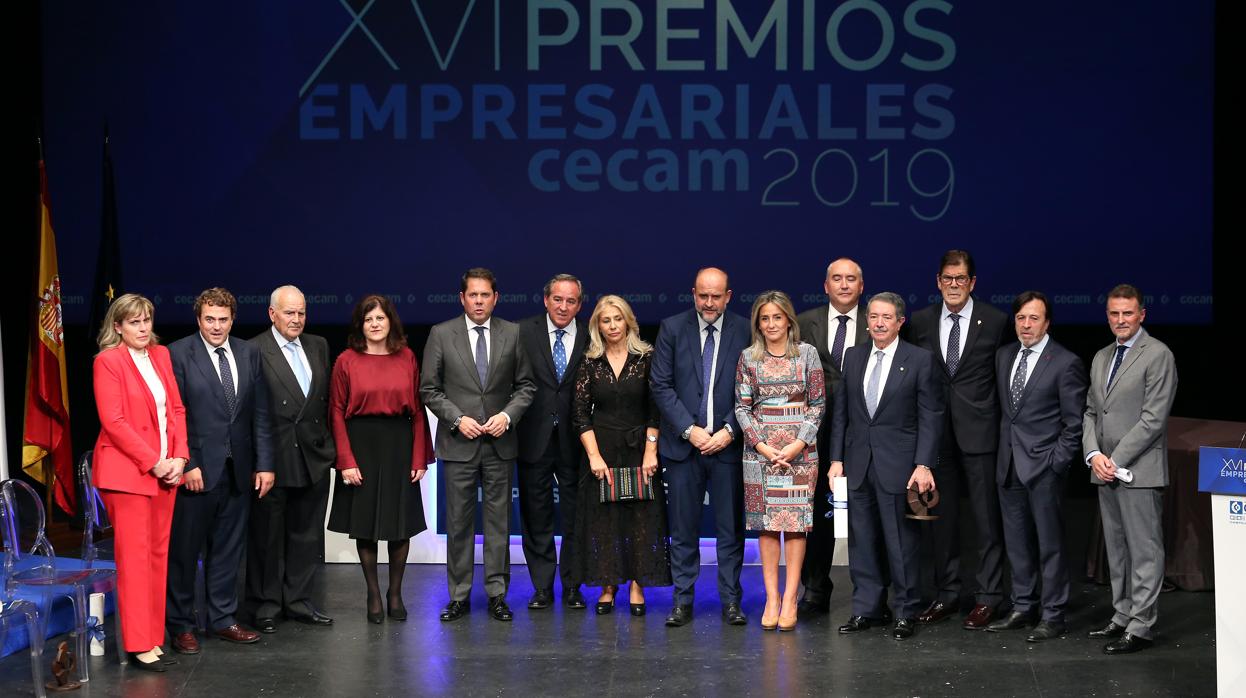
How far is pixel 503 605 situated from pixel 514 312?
9.38 ft

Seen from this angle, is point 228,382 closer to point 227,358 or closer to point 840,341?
point 227,358

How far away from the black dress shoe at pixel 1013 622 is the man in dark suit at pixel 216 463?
10.7 feet

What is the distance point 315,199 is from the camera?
859cm

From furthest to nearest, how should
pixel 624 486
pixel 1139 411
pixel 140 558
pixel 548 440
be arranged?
pixel 548 440 < pixel 624 486 < pixel 1139 411 < pixel 140 558

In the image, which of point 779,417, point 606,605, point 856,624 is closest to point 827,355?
point 779,417

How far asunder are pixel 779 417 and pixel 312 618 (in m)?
2.34

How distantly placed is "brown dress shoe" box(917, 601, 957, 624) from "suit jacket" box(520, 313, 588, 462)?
1.77 m

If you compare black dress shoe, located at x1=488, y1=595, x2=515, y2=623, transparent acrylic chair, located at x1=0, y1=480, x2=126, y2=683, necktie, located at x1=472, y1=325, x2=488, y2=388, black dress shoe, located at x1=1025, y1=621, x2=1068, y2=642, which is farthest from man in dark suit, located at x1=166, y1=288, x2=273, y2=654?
black dress shoe, located at x1=1025, y1=621, x2=1068, y2=642

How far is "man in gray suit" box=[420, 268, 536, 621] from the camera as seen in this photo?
6.08m

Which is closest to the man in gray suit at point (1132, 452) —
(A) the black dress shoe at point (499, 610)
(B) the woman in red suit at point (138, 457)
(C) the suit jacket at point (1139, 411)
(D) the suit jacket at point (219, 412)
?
(C) the suit jacket at point (1139, 411)

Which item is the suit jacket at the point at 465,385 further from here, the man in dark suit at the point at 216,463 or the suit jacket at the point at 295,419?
the man in dark suit at the point at 216,463

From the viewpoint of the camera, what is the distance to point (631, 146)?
852cm

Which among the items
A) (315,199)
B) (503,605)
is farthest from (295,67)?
(503,605)

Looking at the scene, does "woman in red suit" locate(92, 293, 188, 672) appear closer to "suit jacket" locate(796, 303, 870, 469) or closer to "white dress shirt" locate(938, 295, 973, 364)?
"suit jacket" locate(796, 303, 870, 469)
